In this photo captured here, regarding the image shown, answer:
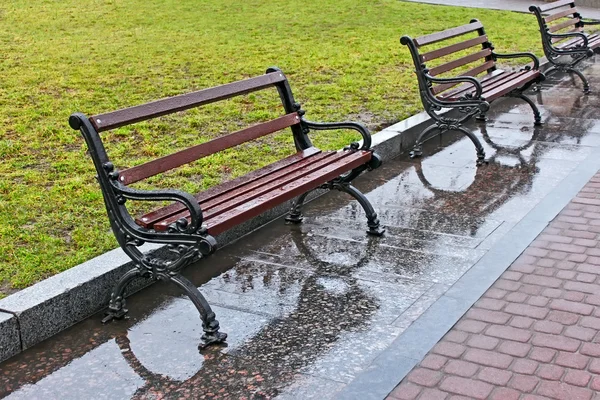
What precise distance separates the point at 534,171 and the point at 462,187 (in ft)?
2.55

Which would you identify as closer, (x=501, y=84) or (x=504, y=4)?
(x=501, y=84)

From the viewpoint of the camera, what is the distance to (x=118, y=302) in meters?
4.75

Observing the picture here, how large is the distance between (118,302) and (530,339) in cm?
218

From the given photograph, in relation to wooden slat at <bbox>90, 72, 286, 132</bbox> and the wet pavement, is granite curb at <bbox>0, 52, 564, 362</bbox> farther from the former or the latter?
wooden slat at <bbox>90, 72, 286, 132</bbox>

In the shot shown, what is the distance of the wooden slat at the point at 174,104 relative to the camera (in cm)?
459

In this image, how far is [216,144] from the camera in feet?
17.4

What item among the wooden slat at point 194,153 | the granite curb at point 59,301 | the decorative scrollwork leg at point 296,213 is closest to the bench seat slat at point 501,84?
the decorative scrollwork leg at point 296,213

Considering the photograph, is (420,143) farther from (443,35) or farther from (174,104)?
(174,104)

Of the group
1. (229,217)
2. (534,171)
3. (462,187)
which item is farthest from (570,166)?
(229,217)

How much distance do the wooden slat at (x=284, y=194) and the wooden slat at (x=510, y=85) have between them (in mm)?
2763

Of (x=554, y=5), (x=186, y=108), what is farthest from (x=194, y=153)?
(x=554, y=5)

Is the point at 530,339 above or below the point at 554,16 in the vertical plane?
below

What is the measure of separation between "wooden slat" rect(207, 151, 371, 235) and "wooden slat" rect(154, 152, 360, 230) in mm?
35

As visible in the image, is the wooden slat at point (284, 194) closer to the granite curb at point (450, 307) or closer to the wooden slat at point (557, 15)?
the granite curb at point (450, 307)
